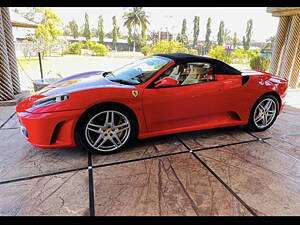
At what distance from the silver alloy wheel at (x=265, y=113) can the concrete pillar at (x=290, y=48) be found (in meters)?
4.54

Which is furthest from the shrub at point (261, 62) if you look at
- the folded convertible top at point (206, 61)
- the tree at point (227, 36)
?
the tree at point (227, 36)

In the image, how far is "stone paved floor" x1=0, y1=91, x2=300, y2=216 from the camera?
1720mm

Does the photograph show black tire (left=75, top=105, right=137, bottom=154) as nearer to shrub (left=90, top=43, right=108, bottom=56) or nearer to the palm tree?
shrub (left=90, top=43, right=108, bottom=56)

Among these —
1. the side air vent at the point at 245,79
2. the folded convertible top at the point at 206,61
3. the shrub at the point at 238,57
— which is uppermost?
the folded convertible top at the point at 206,61

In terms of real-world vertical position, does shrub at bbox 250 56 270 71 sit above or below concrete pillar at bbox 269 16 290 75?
below

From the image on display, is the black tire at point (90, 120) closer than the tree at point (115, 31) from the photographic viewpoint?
Yes

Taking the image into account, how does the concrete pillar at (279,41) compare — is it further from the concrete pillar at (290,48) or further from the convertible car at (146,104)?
the convertible car at (146,104)

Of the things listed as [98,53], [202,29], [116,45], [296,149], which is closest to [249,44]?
[202,29]

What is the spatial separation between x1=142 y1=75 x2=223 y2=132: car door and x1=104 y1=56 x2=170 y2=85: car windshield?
26cm

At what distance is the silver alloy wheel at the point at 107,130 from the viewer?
2.35 m

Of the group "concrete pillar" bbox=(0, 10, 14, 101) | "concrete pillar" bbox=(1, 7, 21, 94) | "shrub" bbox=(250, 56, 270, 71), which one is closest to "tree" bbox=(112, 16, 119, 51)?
"shrub" bbox=(250, 56, 270, 71)

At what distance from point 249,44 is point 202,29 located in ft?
26.9

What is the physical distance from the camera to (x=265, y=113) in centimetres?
326

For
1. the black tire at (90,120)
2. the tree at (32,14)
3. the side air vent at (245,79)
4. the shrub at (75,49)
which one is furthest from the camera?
the tree at (32,14)
